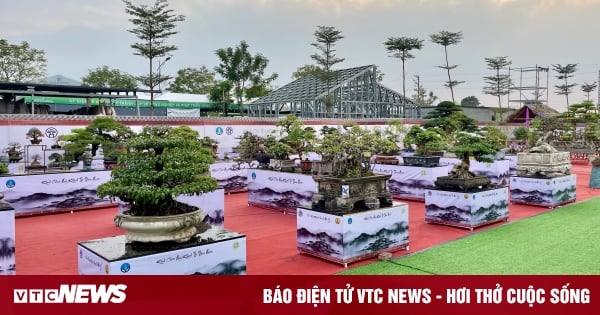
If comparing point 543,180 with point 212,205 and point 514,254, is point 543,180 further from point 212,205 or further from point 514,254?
point 212,205

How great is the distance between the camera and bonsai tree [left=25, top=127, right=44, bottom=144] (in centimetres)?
1383

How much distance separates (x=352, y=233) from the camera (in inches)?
254

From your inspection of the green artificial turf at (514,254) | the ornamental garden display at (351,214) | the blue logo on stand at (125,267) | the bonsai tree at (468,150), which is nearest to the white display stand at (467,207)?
the green artificial turf at (514,254)

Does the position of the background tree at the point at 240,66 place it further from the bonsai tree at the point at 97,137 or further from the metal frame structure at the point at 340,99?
the bonsai tree at the point at 97,137

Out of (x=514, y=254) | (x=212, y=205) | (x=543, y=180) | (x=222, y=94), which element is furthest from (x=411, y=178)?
(x=222, y=94)

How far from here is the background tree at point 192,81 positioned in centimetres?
3806

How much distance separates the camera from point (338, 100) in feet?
114

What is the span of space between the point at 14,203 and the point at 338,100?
26818 millimetres

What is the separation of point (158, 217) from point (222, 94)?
27172 millimetres

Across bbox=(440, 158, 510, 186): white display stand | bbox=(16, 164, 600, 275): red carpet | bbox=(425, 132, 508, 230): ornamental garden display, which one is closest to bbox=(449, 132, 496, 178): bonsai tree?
bbox=(425, 132, 508, 230): ornamental garden display

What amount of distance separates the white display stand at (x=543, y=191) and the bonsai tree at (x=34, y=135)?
529 inches

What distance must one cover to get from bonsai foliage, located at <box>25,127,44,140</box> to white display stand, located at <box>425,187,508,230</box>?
11.6m

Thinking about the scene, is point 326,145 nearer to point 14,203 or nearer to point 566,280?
point 566,280

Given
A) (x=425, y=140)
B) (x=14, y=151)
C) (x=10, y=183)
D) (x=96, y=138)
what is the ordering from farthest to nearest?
(x=425, y=140)
(x=14, y=151)
(x=96, y=138)
(x=10, y=183)
